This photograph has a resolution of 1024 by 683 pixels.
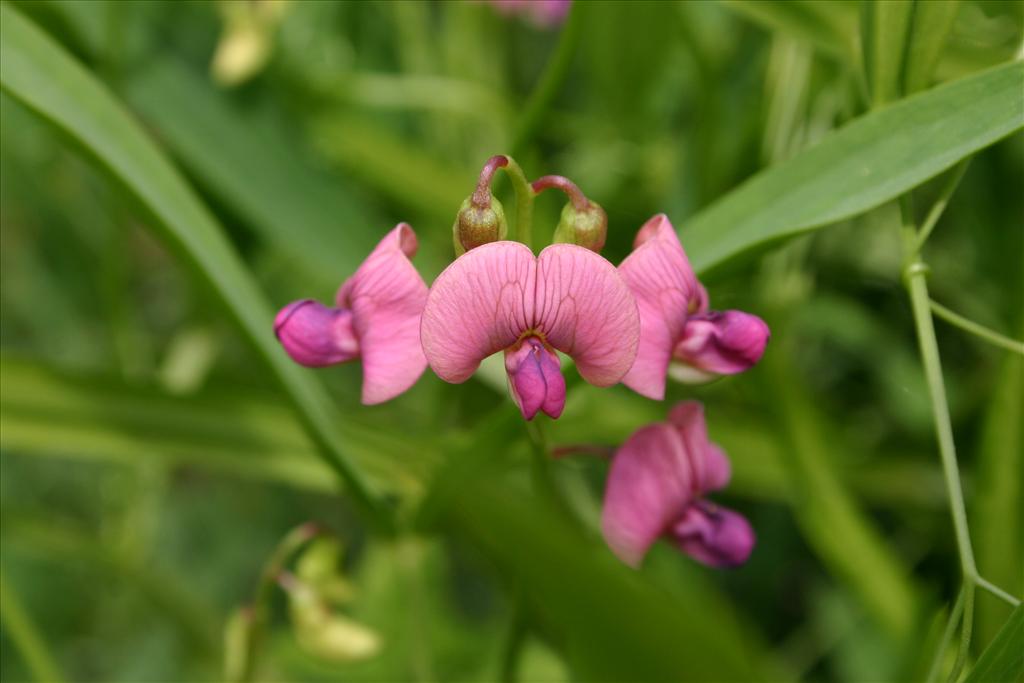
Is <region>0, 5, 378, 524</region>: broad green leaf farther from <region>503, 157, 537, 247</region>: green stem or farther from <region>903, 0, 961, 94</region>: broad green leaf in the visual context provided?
<region>903, 0, 961, 94</region>: broad green leaf

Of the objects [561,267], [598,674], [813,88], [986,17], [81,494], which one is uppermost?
[81,494]

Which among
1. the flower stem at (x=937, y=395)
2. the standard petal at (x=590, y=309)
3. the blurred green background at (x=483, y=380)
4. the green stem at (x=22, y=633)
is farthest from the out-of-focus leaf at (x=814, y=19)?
the green stem at (x=22, y=633)

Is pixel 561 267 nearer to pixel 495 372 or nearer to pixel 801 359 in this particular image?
pixel 495 372

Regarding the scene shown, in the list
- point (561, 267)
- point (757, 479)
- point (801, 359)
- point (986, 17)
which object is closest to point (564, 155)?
point (801, 359)

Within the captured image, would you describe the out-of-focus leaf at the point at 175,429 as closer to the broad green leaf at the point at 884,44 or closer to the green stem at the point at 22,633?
the green stem at the point at 22,633

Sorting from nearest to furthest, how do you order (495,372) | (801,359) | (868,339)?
(495,372) < (868,339) < (801,359)

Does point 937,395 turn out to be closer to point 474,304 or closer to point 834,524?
point 474,304

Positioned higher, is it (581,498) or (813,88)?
(813,88)

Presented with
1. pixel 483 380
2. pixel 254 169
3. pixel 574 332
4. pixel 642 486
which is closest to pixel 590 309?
pixel 574 332

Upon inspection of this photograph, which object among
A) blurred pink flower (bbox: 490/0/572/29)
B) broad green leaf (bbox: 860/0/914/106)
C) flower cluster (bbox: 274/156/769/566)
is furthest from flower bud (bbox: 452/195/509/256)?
blurred pink flower (bbox: 490/0/572/29)
